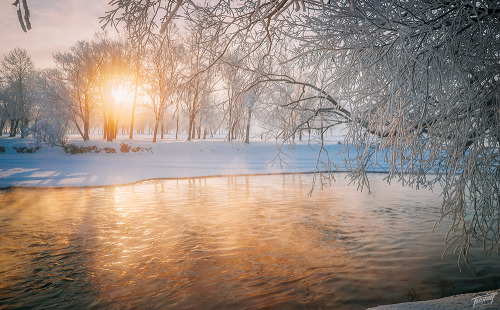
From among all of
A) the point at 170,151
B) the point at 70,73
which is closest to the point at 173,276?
the point at 170,151

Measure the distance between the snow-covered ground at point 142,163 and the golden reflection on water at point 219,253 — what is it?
1649 millimetres

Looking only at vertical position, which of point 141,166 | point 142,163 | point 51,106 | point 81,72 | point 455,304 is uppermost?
point 81,72

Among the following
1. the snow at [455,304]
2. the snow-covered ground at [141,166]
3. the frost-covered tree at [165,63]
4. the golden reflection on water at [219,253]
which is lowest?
the golden reflection on water at [219,253]

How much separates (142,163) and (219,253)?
58.2 feet

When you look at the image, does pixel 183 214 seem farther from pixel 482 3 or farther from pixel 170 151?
pixel 170 151

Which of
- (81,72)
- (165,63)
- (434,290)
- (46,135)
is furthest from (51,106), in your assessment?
(434,290)

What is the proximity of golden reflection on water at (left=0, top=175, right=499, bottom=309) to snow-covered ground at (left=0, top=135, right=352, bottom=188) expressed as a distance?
5.41 ft

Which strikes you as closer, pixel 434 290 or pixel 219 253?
pixel 434 290

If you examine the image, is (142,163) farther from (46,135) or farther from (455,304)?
(455,304)

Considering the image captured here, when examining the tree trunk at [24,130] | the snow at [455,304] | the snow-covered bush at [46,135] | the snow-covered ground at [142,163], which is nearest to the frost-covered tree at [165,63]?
the snow-covered ground at [142,163]

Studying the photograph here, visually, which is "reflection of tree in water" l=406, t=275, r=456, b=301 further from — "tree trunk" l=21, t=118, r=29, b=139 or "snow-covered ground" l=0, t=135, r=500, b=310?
"tree trunk" l=21, t=118, r=29, b=139

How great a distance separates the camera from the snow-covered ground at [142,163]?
13750mm

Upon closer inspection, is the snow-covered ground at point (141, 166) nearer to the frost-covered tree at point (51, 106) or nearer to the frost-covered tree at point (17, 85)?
the frost-covered tree at point (51, 106)

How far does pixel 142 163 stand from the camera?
70.6ft
